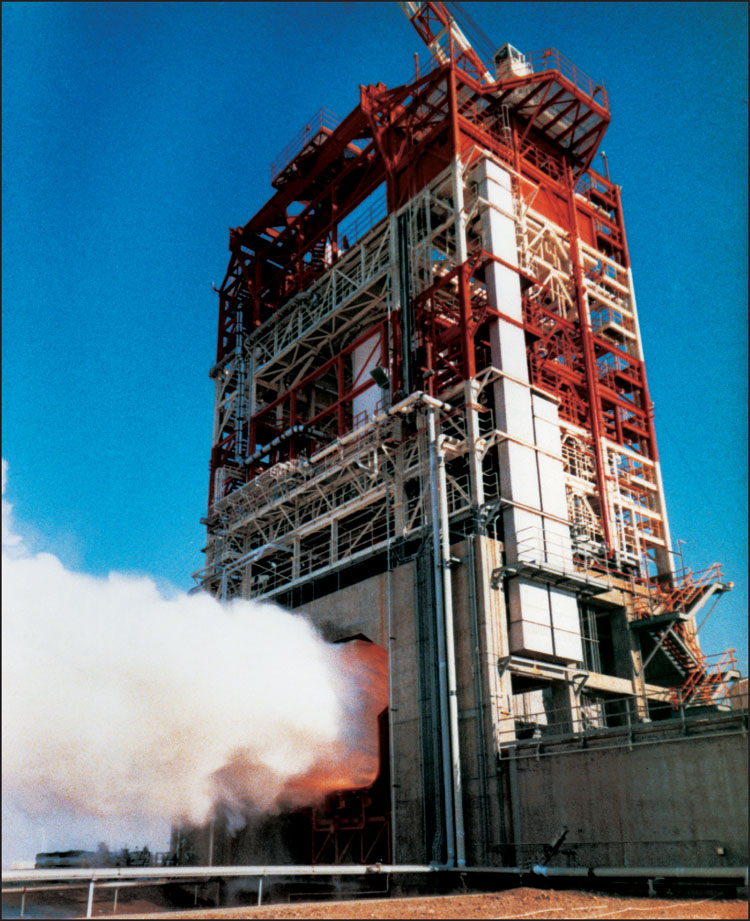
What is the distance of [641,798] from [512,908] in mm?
5690

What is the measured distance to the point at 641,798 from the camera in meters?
23.6

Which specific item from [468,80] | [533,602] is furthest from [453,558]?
[468,80]

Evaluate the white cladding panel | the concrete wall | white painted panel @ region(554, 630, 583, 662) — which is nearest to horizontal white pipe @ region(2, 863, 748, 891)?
the concrete wall

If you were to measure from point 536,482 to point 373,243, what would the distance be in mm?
16776

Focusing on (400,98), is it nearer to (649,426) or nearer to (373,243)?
(373,243)

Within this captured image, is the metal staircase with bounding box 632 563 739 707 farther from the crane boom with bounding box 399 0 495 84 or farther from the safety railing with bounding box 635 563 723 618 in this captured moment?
the crane boom with bounding box 399 0 495 84

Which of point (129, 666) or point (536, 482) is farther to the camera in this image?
point (536, 482)

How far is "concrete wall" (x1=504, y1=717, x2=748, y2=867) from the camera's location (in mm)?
21906

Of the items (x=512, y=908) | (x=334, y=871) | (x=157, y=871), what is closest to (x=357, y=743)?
(x=334, y=871)

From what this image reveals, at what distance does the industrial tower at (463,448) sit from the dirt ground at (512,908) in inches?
187

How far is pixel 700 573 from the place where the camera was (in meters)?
36.2

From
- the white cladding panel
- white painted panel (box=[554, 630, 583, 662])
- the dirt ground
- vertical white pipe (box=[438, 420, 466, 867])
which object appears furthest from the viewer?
white painted panel (box=[554, 630, 583, 662])

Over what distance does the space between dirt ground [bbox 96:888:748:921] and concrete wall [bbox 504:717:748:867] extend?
4.82 feet

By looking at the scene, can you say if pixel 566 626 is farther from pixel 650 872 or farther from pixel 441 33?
pixel 441 33
